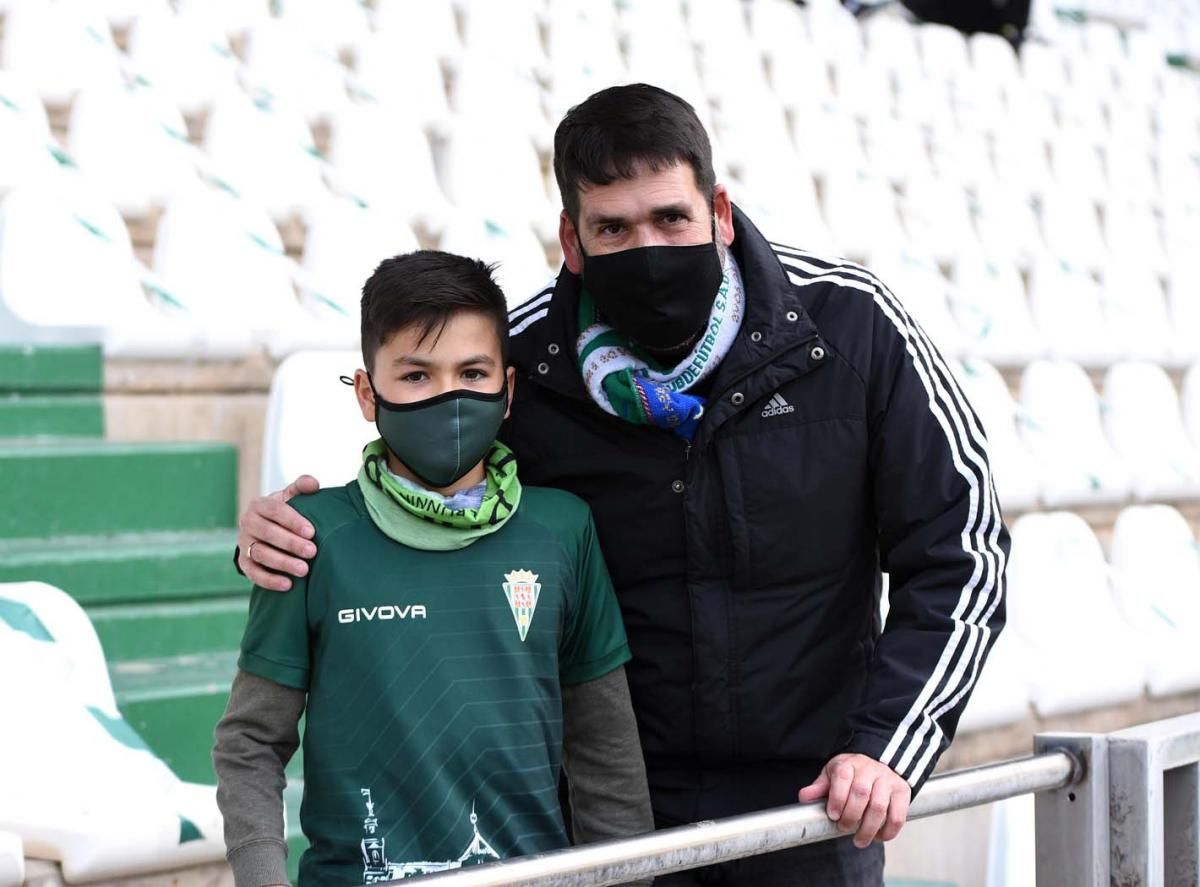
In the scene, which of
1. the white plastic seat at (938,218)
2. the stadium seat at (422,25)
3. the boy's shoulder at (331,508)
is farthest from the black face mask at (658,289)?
the white plastic seat at (938,218)

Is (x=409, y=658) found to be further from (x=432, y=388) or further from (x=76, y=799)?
(x=76, y=799)

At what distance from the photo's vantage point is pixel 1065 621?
137 inches

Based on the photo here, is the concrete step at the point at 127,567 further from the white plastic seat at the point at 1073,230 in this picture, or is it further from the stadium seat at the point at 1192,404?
the white plastic seat at the point at 1073,230

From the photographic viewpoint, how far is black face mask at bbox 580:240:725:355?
1.37 m

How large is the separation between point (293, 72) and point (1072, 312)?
2548 millimetres

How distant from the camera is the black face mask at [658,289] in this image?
1.37 m

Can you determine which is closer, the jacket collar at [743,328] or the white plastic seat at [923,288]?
the jacket collar at [743,328]

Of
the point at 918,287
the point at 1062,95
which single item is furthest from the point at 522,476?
the point at 1062,95

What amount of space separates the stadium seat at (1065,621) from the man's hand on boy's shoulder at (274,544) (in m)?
2.32

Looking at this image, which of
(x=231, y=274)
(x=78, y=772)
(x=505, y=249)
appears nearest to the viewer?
(x=78, y=772)

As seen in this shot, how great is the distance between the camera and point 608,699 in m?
1.38

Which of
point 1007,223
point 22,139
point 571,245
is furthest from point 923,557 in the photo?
point 1007,223

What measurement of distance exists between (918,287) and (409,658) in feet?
11.6

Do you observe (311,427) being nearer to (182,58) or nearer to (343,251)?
(343,251)
